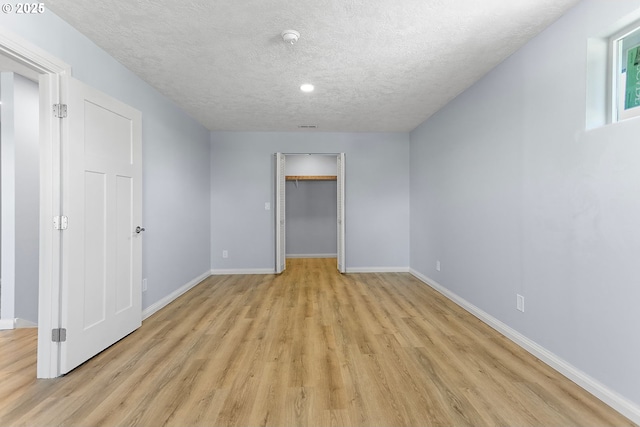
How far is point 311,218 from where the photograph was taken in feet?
23.7

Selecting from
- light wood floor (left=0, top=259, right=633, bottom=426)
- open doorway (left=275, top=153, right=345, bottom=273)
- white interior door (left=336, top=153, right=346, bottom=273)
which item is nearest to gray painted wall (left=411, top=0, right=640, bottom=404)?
light wood floor (left=0, top=259, right=633, bottom=426)

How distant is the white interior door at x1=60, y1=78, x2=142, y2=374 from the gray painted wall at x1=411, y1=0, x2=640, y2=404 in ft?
11.0

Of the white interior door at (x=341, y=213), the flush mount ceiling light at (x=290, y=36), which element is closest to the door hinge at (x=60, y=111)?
the flush mount ceiling light at (x=290, y=36)

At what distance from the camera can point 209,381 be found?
1.92m

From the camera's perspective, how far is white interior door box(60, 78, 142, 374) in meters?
2.03

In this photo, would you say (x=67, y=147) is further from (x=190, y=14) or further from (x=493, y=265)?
(x=493, y=265)

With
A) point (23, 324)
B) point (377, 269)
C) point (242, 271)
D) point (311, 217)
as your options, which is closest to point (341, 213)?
point (377, 269)

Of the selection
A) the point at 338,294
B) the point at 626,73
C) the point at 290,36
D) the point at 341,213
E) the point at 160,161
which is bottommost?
the point at 338,294

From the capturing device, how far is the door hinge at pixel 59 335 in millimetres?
1985

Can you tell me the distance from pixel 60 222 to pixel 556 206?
345 cm

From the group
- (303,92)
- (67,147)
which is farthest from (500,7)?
(67,147)

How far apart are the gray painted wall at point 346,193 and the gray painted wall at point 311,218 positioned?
196cm

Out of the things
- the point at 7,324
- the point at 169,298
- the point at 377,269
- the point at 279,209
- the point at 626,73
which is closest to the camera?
the point at 626,73

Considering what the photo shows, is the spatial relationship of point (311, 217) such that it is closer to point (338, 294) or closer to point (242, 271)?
point (242, 271)
